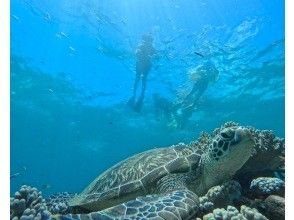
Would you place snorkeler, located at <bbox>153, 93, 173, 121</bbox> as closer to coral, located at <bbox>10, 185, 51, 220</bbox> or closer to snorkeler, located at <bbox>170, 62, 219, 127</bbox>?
snorkeler, located at <bbox>170, 62, 219, 127</bbox>

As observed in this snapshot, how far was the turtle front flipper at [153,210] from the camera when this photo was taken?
6.81ft

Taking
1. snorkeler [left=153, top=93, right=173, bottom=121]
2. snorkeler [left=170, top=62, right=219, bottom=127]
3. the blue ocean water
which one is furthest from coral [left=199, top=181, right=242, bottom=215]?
snorkeler [left=153, top=93, right=173, bottom=121]

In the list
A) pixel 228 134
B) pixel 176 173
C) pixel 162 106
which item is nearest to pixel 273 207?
pixel 228 134

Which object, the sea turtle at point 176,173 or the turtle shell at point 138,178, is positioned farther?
the turtle shell at point 138,178

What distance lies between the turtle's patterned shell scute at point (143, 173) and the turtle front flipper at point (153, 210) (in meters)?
0.71

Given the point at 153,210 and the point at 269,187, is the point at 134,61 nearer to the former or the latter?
the point at 269,187

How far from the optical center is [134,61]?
586 inches

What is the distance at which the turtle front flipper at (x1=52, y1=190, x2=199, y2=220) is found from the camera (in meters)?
2.07

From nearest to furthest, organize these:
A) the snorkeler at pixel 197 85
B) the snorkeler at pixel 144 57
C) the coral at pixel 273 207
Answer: the coral at pixel 273 207 → the snorkeler at pixel 144 57 → the snorkeler at pixel 197 85

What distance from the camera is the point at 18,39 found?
14469 mm

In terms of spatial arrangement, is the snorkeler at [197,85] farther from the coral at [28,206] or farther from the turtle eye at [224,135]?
the coral at [28,206]

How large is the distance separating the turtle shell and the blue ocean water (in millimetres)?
5465

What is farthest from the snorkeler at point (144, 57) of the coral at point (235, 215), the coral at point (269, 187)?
the coral at point (235, 215)
